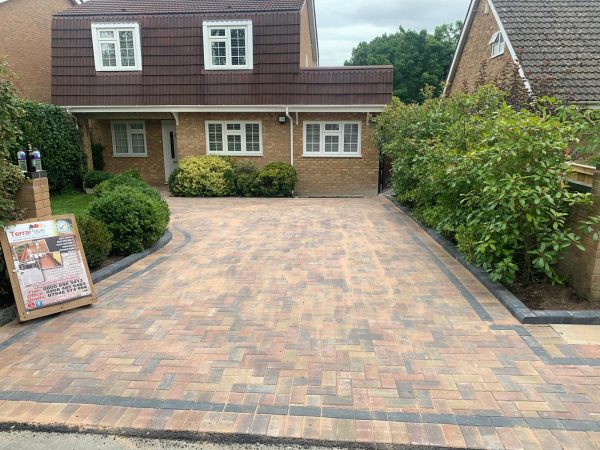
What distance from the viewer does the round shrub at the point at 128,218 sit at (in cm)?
666

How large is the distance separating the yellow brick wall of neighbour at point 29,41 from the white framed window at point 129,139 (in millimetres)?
3369

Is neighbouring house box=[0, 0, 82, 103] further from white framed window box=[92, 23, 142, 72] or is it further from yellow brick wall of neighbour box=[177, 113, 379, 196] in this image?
yellow brick wall of neighbour box=[177, 113, 379, 196]

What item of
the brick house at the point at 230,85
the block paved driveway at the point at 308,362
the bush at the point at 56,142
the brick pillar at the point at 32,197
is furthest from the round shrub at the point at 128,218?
the brick house at the point at 230,85

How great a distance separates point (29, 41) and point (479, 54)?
17137mm

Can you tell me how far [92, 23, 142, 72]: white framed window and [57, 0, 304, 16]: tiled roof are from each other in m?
0.64

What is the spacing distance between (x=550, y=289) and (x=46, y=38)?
19973 mm

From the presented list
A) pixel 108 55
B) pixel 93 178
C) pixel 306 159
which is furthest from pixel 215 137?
pixel 108 55

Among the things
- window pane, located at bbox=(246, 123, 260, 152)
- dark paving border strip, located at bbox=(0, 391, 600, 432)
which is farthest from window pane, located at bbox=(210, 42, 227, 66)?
dark paving border strip, located at bbox=(0, 391, 600, 432)

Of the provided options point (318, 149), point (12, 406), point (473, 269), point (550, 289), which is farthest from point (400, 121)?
point (12, 406)

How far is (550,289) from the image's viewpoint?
5.15 metres

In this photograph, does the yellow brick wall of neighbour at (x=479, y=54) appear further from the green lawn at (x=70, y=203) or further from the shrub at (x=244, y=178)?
the green lawn at (x=70, y=203)

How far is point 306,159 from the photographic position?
50.0 ft

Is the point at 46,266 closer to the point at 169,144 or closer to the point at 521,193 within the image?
the point at 521,193

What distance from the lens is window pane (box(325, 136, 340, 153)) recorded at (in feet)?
49.5
